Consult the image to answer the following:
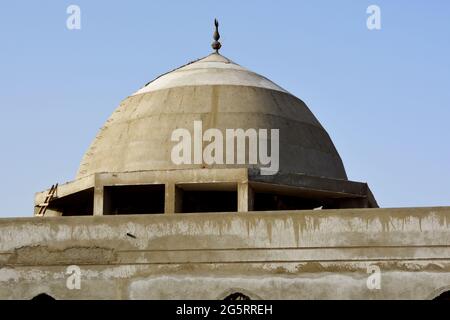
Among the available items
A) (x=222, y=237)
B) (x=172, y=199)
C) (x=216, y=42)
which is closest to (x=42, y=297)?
(x=172, y=199)

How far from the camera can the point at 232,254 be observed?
51.8ft

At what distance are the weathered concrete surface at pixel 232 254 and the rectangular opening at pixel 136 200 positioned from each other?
2.22 m

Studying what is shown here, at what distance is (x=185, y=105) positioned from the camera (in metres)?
19.5

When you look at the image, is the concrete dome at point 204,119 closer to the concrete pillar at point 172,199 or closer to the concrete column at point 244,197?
the concrete pillar at point 172,199

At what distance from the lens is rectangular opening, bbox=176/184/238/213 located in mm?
18266

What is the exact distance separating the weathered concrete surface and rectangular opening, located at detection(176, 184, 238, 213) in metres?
2.26

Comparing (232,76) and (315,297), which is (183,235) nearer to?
(315,297)

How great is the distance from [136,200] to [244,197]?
8.77 feet

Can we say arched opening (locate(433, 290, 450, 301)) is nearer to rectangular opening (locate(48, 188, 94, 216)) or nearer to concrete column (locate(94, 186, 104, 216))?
concrete column (locate(94, 186, 104, 216))
